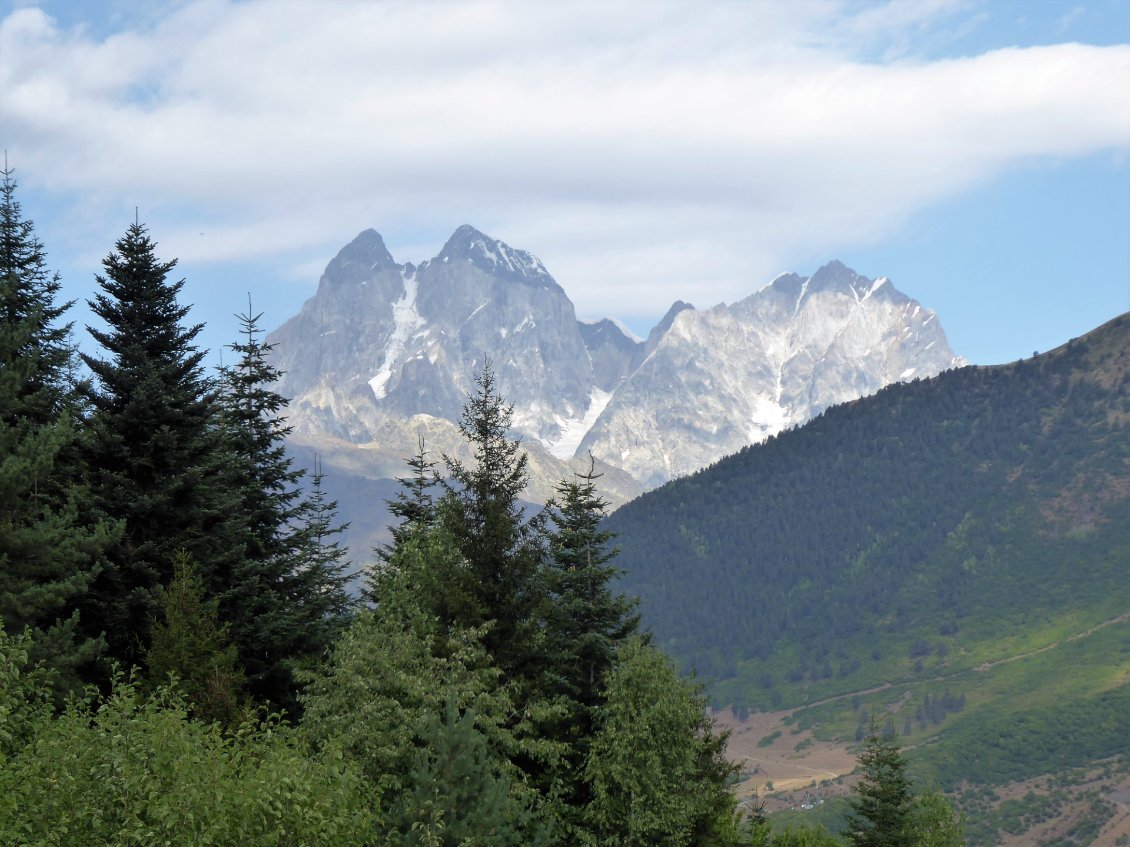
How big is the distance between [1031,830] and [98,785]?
670ft

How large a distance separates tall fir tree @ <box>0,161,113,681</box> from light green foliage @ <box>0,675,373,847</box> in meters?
8.31

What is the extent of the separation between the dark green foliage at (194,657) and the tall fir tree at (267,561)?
645 centimetres

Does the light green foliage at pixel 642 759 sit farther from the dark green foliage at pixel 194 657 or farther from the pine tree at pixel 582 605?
the dark green foliage at pixel 194 657

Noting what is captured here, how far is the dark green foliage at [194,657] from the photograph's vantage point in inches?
1387

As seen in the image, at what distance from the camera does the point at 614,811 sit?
4441 centimetres

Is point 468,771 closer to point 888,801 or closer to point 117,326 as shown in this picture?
point 117,326

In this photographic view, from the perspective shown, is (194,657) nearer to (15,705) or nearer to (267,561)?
(15,705)

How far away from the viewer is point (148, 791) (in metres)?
22.5

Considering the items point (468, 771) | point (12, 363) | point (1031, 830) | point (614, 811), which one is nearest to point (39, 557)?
point (12, 363)

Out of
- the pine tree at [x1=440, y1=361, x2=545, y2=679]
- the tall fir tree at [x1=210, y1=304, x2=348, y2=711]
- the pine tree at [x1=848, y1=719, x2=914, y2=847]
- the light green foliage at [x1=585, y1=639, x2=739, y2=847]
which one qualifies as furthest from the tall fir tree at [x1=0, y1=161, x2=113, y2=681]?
the pine tree at [x1=848, y1=719, x2=914, y2=847]

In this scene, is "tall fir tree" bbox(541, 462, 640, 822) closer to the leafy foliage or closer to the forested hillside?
the forested hillside

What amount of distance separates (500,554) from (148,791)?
2434 centimetres

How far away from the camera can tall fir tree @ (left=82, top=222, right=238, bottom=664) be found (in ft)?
140

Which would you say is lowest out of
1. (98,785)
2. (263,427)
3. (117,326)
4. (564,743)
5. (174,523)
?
(564,743)
